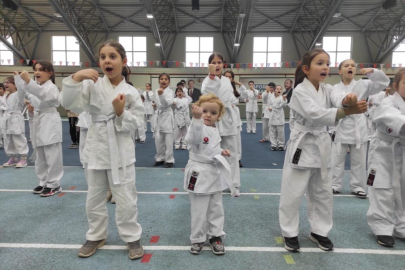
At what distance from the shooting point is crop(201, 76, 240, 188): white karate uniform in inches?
150

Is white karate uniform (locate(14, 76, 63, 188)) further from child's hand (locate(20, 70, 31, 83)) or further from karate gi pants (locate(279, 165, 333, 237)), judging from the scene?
karate gi pants (locate(279, 165, 333, 237))

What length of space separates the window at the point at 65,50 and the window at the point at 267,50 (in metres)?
11.2

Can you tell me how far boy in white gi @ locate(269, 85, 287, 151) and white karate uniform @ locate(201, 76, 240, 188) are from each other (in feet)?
14.1

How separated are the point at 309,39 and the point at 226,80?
15924mm

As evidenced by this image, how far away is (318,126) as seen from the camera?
7.97 ft

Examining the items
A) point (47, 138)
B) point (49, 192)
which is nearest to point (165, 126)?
point (47, 138)

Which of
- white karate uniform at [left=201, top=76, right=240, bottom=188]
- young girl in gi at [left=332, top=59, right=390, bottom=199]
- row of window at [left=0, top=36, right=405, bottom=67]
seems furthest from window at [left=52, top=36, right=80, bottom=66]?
young girl in gi at [left=332, top=59, right=390, bottom=199]

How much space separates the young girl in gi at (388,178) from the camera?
8.45 feet

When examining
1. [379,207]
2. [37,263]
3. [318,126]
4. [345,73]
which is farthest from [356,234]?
[37,263]

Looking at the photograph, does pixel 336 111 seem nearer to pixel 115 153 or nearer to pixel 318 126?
pixel 318 126

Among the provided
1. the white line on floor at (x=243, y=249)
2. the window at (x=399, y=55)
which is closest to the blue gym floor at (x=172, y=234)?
the white line on floor at (x=243, y=249)

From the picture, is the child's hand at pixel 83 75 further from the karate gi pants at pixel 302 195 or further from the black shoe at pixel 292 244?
the black shoe at pixel 292 244

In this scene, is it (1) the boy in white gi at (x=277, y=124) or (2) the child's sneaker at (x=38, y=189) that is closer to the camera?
(2) the child's sneaker at (x=38, y=189)

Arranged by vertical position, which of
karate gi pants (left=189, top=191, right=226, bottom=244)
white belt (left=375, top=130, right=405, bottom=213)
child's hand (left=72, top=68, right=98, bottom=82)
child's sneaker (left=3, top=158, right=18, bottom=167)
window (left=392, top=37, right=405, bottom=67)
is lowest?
child's sneaker (left=3, top=158, right=18, bottom=167)
